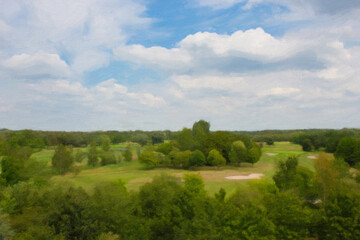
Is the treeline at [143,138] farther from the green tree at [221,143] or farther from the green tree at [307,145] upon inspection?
the green tree at [221,143]

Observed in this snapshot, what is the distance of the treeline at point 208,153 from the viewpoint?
6762 cm

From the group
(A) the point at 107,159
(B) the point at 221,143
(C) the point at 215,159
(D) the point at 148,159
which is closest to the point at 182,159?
(C) the point at 215,159

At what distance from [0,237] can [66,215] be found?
4253mm

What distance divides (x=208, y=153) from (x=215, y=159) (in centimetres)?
482

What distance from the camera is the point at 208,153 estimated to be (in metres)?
72.1

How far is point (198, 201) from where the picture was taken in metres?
22.8

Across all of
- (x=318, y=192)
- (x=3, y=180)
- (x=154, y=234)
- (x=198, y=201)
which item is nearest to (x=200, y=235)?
(x=198, y=201)

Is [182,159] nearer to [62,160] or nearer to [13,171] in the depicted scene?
[62,160]

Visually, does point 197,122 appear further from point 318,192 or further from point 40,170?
point 318,192

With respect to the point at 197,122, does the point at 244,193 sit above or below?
below

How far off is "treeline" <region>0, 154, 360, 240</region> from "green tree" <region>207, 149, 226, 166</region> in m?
38.8

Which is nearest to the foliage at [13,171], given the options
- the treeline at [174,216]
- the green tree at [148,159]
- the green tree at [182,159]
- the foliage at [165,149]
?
the treeline at [174,216]

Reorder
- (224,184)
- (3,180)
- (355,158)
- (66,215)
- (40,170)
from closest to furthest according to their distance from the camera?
(66,215)
(3,180)
(224,184)
(40,170)
(355,158)

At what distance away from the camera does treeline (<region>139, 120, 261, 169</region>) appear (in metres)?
67.6
